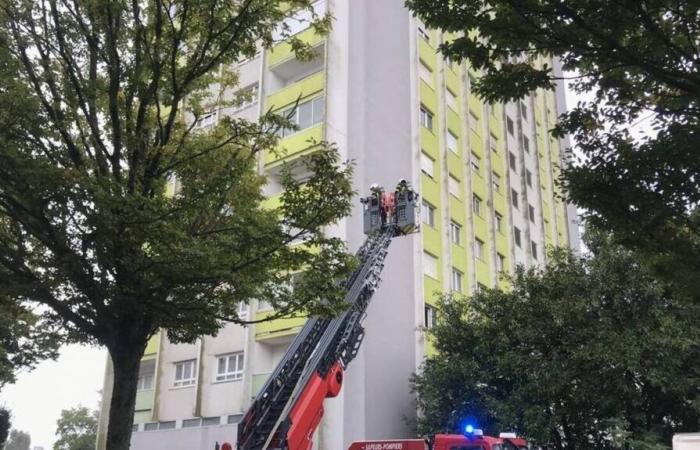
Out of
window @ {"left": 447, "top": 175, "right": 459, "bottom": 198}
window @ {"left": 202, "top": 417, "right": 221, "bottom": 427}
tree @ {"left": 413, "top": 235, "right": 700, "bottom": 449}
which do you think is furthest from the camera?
window @ {"left": 447, "top": 175, "right": 459, "bottom": 198}

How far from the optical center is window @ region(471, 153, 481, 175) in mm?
29741

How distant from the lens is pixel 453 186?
27.4 meters

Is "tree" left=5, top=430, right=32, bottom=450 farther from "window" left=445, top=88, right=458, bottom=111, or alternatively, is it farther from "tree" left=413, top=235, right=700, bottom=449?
"tree" left=413, top=235, right=700, bottom=449

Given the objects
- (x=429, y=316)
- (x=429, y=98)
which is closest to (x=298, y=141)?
(x=429, y=98)

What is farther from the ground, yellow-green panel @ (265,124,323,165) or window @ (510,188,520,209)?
window @ (510,188,520,209)

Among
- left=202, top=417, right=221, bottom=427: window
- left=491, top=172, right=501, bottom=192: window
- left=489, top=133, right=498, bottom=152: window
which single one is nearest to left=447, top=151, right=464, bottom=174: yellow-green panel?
left=491, top=172, right=501, bottom=192: window

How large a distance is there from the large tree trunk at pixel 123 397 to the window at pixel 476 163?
74.9 ft

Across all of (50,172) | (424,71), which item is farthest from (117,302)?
(424,71)

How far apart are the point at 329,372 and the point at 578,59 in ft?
25.1

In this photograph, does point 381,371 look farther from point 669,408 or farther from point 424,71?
point 424,71

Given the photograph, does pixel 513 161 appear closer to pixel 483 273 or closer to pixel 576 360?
pixel 483 273

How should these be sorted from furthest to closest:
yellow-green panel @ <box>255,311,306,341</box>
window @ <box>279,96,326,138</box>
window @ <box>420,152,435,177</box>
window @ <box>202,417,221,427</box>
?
1. window @ <box>420,152,435,177</box>
2. window @ <box>279,96,326,138</box>
3. window @ <box>202,417,221,427</box>
4. yellow-green panel @ <box>255,311,306,341</box>

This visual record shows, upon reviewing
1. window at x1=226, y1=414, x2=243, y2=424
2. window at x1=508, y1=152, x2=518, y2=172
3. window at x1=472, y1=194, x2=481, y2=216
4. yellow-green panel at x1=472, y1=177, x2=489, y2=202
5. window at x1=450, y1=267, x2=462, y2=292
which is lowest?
window at x1=226, y1=414, x2=243, y2=424

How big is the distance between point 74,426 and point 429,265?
5032 cm
